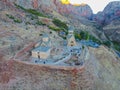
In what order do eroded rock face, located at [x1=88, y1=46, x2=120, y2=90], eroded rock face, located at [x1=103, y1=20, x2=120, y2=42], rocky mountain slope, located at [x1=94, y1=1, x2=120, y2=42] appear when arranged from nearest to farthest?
1. eroded rock face, located at [x1=88, y1=46, x2=120, y2=90]
2. eroded rock face, located at [x1=103, y1=20, x2=120, y2=42]
3. rocky mountain slope, located at [x1=94, y1=1, x2=120, y2=42]

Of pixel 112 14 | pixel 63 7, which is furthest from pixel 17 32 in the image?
pixel 112 14

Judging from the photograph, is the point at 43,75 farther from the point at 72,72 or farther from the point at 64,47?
the point at 64,47

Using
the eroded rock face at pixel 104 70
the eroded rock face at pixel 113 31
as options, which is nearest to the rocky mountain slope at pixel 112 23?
the eroded rock face at pixel 113 31

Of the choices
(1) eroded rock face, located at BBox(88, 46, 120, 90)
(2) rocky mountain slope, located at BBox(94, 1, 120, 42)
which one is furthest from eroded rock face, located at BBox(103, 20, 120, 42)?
(1) eroded rock face, located at BBox(88, 46, 120, 90)

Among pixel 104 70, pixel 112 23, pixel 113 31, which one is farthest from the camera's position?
pixel 112 23

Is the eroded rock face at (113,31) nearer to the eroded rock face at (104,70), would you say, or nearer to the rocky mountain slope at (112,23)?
the rocky mountain slope at (112,23)

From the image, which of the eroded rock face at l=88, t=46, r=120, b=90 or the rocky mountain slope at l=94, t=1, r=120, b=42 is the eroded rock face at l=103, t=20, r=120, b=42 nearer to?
the rocky mountain slope at l=94, t=1, r=120, b=42

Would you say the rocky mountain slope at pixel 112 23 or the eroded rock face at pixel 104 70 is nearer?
the eroded rock face at pixel 104 70

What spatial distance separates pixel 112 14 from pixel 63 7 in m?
48.8

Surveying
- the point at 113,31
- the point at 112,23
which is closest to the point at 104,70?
the point at 113,31

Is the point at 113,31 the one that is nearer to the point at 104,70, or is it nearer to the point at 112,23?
Answer: the point at 112,23

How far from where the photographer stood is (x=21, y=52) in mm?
48656

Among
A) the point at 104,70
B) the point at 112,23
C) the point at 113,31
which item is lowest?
the point at 113,31

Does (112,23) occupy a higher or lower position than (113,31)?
higher
